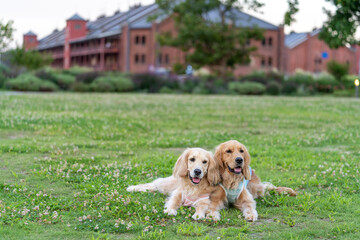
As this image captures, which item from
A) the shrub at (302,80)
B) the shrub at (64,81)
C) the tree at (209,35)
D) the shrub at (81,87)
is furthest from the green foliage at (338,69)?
the shrub at (64,81)

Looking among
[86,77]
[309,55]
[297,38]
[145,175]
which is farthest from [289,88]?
[297,38]

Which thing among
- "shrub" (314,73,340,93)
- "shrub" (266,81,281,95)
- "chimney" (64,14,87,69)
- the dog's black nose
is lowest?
the dog's black nose

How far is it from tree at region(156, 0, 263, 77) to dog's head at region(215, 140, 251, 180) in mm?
48894

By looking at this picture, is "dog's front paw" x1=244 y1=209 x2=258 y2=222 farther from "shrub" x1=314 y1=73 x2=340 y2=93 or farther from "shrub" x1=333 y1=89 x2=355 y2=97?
"shrub" x1=314 y1=73 x2=340 y2=93

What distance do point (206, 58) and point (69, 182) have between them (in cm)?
5025

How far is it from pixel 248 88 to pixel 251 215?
36.8m

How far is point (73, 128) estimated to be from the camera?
12992mm

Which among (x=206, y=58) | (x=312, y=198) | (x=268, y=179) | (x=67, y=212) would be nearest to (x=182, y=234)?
(x=67, y=212)

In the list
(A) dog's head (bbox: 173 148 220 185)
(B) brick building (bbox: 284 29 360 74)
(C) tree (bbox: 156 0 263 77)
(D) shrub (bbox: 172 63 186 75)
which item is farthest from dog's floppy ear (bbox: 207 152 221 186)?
(B) brick building (bbox: 284 29 360 74)

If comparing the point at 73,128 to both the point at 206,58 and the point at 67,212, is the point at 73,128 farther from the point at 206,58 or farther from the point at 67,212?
the point at 206,58

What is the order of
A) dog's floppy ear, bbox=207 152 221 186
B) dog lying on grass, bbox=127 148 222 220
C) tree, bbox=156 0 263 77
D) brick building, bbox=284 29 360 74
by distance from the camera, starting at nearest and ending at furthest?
1. dog lying on grass, bbox=127 148 222 220
2. dog's floppy ear, bbox=207 152 221 186
3. tree, bbox=156 0 263 77
4. brick building, bbox=284 29 360 74

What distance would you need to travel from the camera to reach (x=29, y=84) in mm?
37125

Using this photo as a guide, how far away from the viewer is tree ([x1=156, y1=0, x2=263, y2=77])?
54781 millimetres

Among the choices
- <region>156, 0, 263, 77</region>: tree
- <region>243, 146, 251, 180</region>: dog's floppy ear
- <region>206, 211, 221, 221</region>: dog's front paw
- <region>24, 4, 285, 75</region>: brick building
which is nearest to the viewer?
<region>206, 211, 221, 221</region>: dog's front paw
